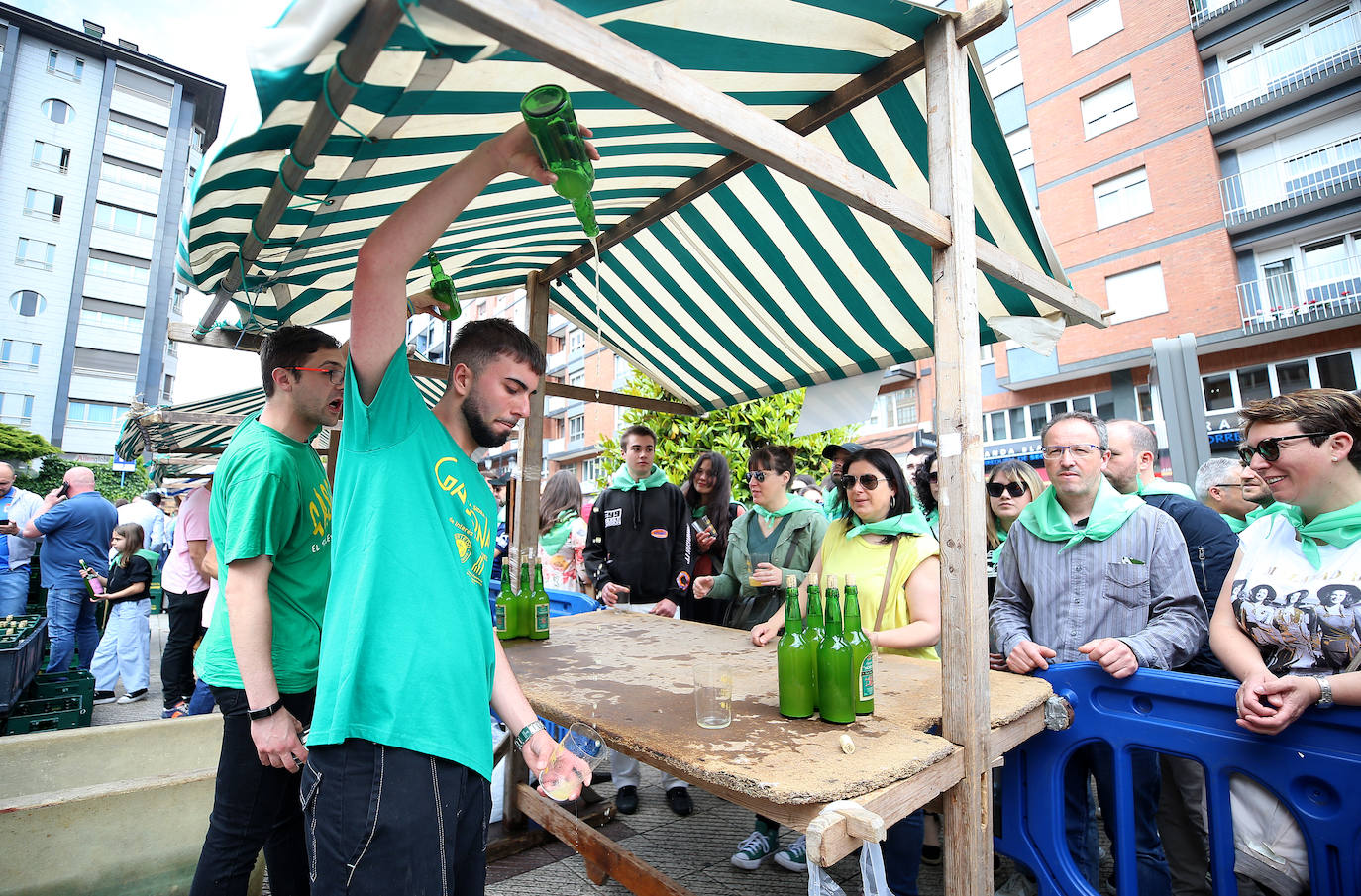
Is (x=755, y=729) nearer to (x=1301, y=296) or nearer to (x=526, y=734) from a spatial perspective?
(x=526, y=734)

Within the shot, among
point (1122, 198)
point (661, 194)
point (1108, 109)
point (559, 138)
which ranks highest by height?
point (1108, 109)

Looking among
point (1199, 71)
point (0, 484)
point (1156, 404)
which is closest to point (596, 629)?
point (0, 484)

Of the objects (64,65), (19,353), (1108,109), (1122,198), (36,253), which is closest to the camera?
(1122,198)

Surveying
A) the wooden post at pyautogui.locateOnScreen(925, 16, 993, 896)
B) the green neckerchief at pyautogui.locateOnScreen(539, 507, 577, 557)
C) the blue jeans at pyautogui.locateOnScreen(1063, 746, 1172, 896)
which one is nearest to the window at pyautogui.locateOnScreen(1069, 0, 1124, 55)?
the green neckerchief at pyautogui.locateOnScreen(539, 507, 577, 557)

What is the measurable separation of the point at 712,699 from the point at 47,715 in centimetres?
435

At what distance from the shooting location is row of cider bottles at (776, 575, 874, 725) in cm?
187

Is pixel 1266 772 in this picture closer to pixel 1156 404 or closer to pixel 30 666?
pixel 30 666

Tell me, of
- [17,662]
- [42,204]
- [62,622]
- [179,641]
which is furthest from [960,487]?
[42,204]

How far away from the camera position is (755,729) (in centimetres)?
183

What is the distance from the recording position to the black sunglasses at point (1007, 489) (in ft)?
13.3

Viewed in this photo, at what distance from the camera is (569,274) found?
3.99m

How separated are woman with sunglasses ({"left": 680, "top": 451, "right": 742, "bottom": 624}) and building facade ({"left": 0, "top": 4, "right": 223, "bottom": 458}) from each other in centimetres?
3355

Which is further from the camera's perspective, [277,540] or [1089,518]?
[1089,518]

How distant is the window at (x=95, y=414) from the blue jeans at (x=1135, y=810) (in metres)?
41.1
